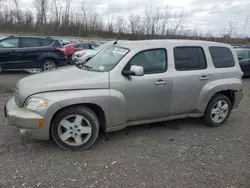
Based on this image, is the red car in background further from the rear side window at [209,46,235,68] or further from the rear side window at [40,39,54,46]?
the rear side window at [209,46,235,68]

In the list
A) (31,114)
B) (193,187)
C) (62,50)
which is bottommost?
(193,187)

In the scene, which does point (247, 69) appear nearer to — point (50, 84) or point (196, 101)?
point (196, 101)

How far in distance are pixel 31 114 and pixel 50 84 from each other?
0.49 meters

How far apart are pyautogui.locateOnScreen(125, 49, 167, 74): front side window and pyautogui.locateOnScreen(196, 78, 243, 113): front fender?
0.97m

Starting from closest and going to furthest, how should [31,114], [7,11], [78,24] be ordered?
[31,114], [7,11], [78,24]

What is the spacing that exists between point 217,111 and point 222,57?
1092mm

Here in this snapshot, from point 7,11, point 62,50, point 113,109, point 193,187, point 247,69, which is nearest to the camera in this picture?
point 193,187

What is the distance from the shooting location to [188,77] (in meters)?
3.89

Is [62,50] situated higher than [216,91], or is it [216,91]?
[62,50]

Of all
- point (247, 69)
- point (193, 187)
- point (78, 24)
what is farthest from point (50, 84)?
point (78, 24)

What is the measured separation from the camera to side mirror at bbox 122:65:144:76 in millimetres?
3271

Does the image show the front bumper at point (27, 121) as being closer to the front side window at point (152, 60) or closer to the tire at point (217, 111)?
the front side window at point (152, 60)

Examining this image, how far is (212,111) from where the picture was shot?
436cm

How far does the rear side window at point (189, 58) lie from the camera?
12.8ft
